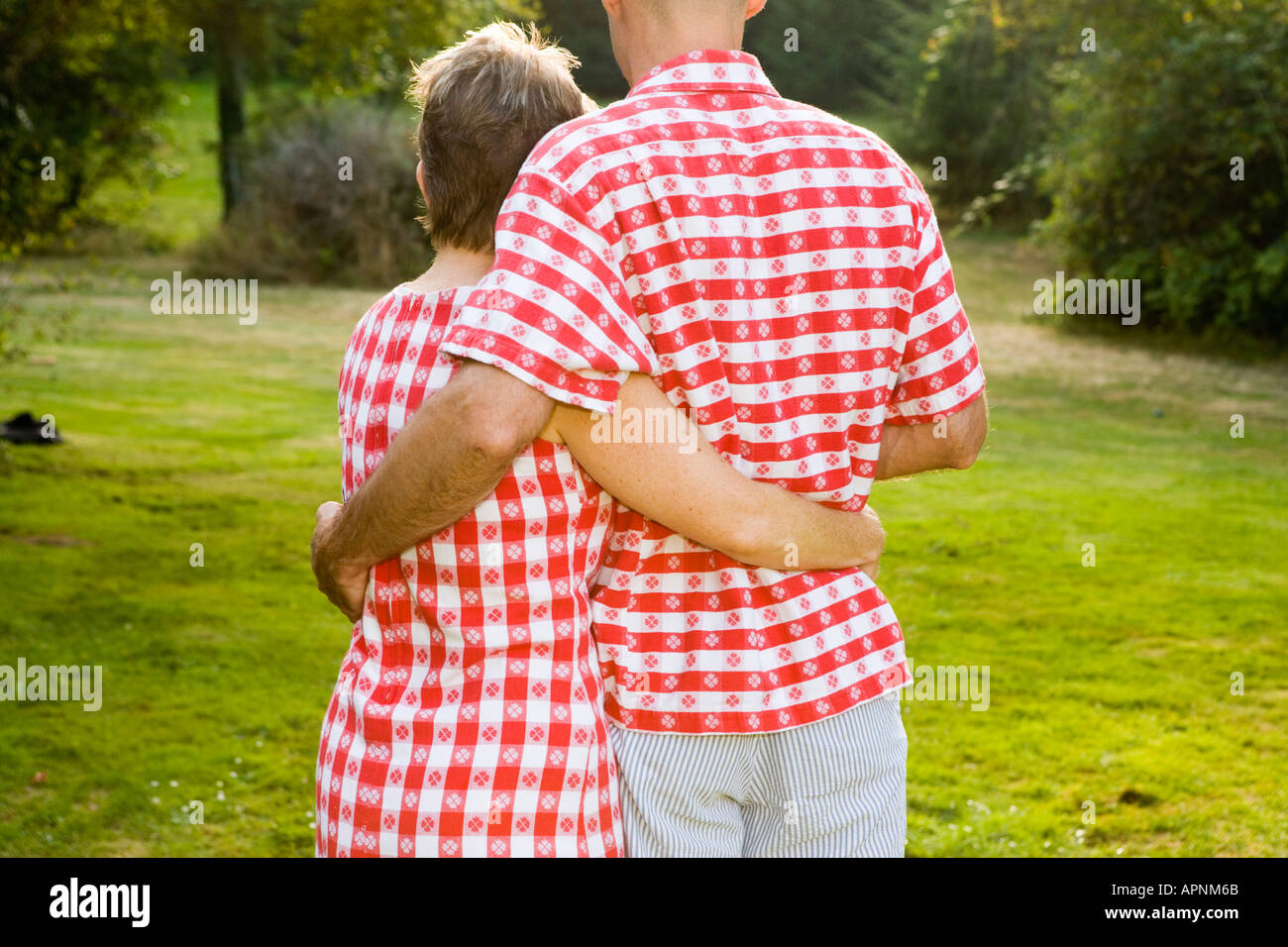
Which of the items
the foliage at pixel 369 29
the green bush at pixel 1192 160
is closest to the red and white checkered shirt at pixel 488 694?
the foliage at pixel 369 29

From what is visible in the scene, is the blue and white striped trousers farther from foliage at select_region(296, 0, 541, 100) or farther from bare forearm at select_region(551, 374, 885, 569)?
foliage at select_region(296, 0, 541, 100)

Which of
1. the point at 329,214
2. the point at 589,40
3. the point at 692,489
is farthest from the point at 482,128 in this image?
the point at 589,40

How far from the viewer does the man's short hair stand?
1.82 m

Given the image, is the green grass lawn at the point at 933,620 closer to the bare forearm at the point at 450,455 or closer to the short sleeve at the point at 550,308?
the bare forearm at the point at 450,455

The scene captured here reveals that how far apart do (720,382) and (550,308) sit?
0.26 meters

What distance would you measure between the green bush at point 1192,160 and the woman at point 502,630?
42.8 feet

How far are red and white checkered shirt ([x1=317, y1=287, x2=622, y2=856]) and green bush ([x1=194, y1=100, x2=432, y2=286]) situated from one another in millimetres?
19098

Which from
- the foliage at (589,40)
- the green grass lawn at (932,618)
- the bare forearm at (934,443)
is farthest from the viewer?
the foliage at (589,40)

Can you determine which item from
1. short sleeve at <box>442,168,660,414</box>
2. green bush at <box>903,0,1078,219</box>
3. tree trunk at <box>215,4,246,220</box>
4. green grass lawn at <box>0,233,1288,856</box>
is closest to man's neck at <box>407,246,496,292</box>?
short sleeve at <box>442,168,660,414</box>

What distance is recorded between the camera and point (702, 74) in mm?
1699

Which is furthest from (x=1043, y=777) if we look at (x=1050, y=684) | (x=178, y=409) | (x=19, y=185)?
(x=178, y=409)

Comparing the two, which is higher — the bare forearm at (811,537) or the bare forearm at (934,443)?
the bare forearm at (934,443)

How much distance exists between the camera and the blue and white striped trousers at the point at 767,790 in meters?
1.72

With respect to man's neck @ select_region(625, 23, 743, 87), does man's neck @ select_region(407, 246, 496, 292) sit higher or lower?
lower
